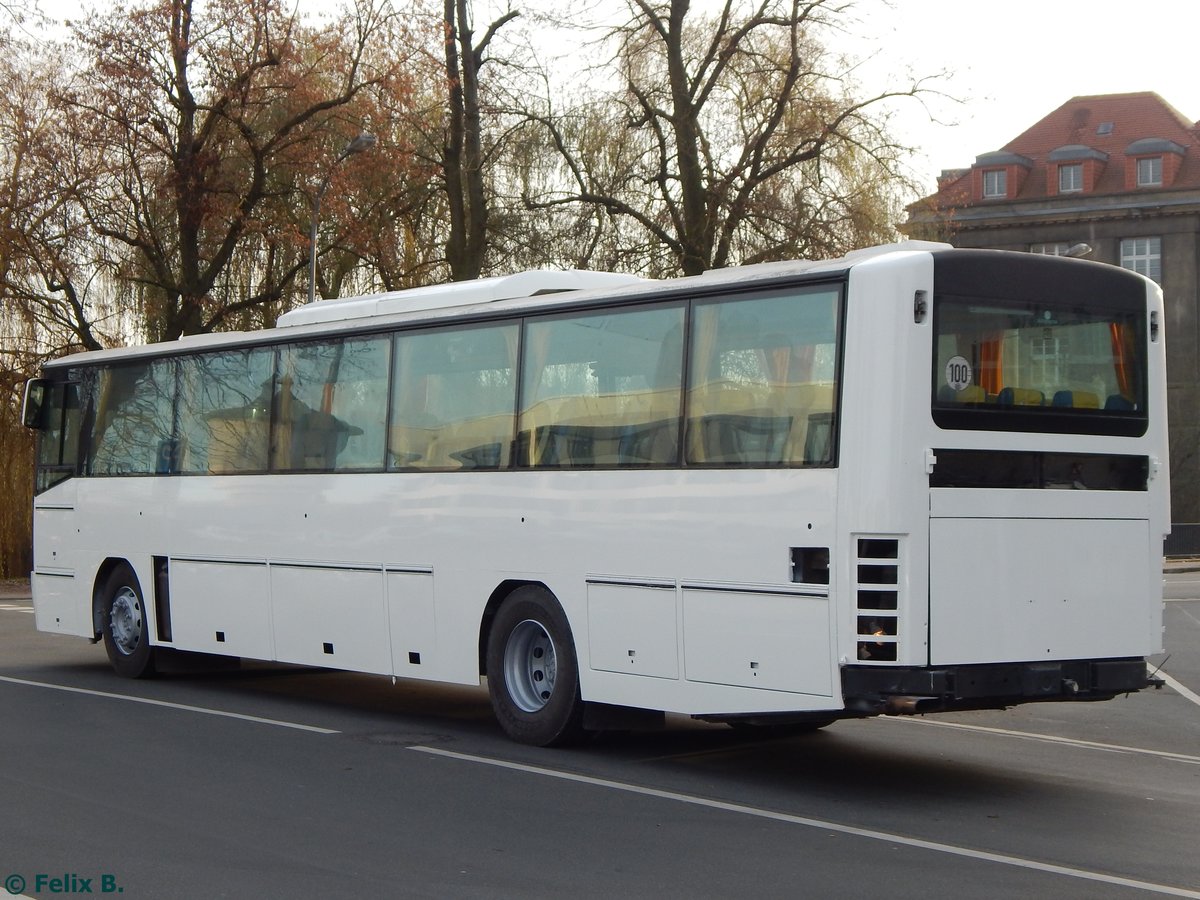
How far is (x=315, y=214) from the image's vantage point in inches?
1198

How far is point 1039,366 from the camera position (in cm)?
996

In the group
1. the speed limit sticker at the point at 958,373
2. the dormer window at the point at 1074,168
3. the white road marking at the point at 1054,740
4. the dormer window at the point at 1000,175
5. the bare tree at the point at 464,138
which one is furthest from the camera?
the dormer window at the point at 1000,175

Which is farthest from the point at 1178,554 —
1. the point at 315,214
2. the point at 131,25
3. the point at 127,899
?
the point at 127,899

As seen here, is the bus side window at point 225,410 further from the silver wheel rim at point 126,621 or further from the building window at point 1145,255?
the building window at point 1145,255

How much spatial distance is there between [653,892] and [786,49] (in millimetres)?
28110

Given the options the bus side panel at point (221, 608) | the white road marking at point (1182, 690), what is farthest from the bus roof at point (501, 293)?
the white road marking at point (1182, 690)

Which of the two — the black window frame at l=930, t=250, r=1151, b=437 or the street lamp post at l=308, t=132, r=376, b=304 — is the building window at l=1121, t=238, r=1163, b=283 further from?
the black window frame at l=930, t=250, r=1151, b=437

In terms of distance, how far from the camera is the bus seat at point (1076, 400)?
10.0m

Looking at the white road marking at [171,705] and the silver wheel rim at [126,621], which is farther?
the silver wheel rim at [126,621]

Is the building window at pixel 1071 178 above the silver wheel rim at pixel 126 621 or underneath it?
above

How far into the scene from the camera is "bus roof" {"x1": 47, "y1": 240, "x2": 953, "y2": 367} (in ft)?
32.9

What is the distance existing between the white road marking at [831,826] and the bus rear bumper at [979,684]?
2.77 feet

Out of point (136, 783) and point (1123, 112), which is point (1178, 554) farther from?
point (136, 783)

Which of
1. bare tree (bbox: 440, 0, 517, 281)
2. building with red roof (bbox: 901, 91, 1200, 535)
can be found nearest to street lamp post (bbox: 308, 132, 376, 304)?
bare tree (bbox: 440, 0, 517, 281)
